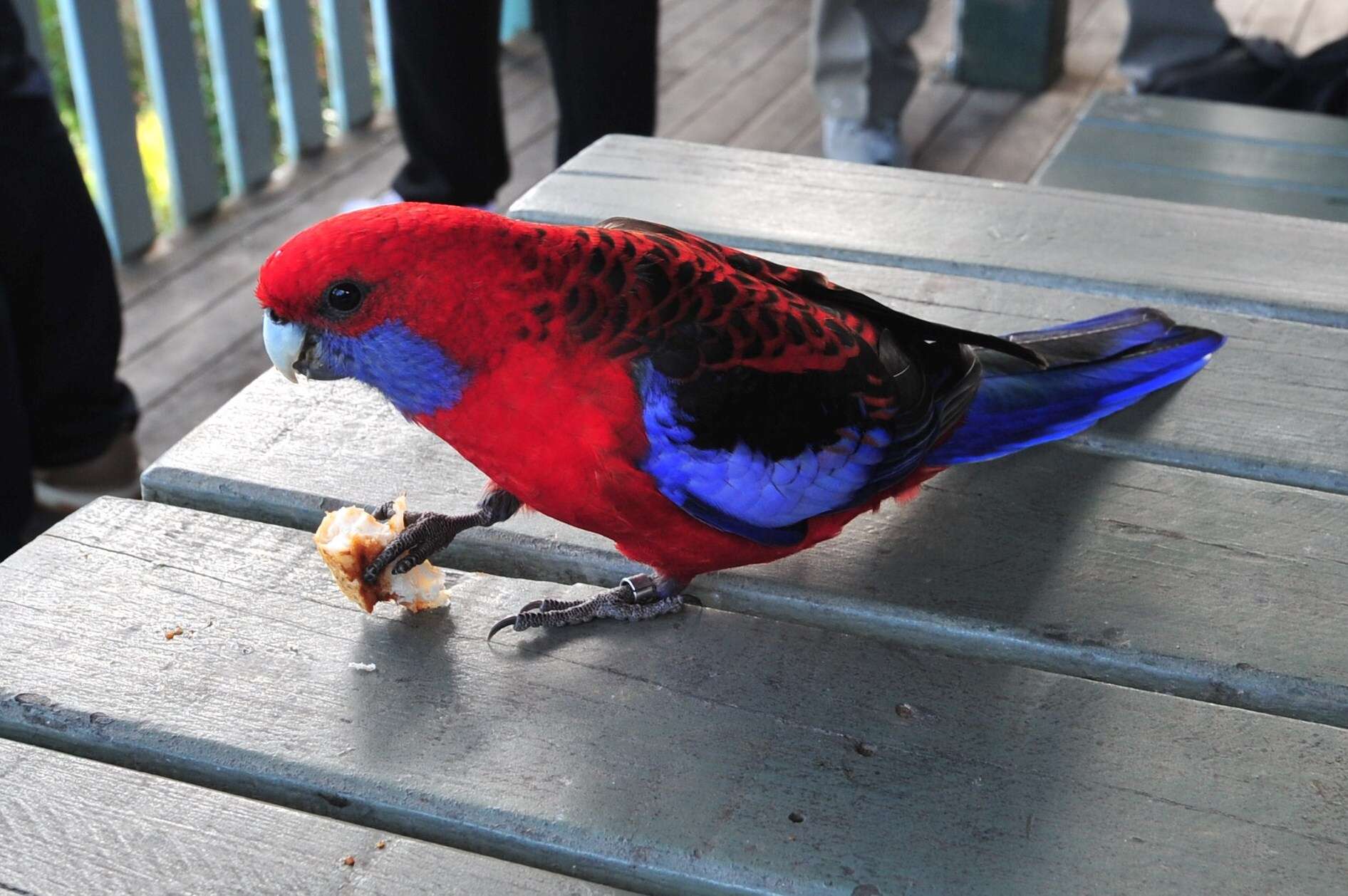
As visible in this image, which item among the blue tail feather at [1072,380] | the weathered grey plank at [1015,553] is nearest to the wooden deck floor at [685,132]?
the weathered grey plank at [1015,553]

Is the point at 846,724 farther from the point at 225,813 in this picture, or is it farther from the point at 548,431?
the point at 225,813

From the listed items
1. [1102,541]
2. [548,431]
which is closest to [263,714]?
[548,431]

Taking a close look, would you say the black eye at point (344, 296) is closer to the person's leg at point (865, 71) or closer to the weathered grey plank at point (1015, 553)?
the weathered grey plank at point (1015, 553)

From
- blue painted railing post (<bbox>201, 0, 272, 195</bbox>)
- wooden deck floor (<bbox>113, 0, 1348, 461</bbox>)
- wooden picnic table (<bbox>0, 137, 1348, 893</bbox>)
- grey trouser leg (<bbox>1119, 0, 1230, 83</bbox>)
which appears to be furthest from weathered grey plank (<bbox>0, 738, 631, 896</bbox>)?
grey trouser leg (<bbox>1119, 0, 1230, 83</bbox>)

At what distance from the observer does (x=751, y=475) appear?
102 cm

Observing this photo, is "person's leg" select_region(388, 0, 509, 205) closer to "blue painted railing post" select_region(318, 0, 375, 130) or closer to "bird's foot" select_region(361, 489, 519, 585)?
"blue painted railing post" select_region(318, 0, 375, 130)

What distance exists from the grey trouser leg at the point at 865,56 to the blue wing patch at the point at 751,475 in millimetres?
2605

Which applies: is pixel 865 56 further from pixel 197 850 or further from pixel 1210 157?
pixel 197 850

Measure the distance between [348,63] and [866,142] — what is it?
146cm

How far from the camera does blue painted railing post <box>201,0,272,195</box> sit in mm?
3135

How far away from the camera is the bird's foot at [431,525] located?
38.9 inches

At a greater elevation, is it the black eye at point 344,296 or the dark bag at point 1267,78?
the black eye at point 344,296

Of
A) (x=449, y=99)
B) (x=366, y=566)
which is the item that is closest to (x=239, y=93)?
(x=449, y=99)

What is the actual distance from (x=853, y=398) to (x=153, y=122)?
3.84 m
